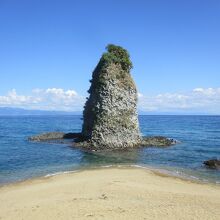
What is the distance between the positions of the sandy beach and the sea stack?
797 inches

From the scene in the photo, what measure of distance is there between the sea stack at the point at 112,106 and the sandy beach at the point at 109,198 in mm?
20232

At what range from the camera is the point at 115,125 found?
196 ft

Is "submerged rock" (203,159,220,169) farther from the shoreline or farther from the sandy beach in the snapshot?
the sandy beach

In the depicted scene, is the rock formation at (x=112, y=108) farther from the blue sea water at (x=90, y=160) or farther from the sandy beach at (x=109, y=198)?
the sandy beach at (x=109, y=198)

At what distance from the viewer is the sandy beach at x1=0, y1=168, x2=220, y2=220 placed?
2378 centimetres

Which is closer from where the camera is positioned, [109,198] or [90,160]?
[109,198]

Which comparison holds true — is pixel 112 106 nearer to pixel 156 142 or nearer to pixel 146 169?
pixel 156 142

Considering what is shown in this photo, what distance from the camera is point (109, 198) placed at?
2772 cm

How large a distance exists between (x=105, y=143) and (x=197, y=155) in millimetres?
13811

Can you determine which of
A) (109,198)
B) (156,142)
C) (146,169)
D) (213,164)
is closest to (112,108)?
(156,142)

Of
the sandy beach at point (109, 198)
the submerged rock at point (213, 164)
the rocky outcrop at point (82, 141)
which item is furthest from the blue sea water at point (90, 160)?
the sandy beach at point (109, 198)

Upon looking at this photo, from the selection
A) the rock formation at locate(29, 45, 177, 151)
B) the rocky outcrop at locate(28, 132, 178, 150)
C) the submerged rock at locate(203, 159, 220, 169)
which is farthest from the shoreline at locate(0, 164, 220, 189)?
the rocky outcrop at locate(28, 132, 178, 150)

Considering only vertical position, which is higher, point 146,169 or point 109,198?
point 146,169

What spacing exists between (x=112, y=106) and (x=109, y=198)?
3341cm
